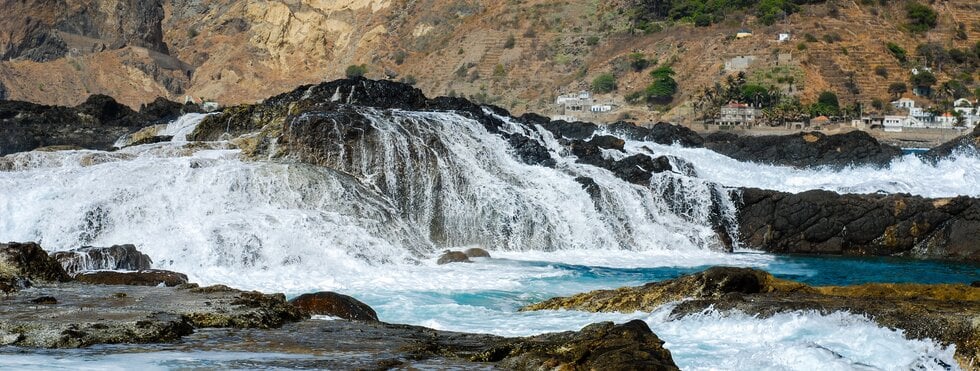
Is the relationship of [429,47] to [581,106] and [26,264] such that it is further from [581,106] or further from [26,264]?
[26,264]

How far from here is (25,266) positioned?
46.7ft

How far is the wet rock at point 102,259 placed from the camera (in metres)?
18.6

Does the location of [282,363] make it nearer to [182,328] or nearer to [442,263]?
[182,328]

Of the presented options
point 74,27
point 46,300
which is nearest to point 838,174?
point 46,300

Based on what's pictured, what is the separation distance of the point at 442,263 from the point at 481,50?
271 ft

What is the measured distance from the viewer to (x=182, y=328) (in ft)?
35.6

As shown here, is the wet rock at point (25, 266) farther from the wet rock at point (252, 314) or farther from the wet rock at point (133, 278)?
the wet rock at point (252, 314)

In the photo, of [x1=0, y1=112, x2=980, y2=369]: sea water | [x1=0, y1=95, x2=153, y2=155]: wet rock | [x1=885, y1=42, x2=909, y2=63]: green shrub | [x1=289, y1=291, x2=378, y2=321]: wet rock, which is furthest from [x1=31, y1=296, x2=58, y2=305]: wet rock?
[x1=885, y1=42, x2=909, y2=63]: green shrub

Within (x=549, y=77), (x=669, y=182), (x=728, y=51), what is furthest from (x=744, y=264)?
(x=549, y=77)

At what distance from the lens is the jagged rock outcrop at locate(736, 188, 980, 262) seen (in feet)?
90.4

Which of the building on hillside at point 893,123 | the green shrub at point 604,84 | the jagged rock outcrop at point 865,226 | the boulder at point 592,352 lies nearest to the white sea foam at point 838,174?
the jagged rock outcrop at point 865,226

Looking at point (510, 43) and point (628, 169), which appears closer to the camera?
point (628, 169)

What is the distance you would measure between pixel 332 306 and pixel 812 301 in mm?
5457

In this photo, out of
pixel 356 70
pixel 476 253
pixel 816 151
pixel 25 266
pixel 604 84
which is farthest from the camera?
pixel 356 70
